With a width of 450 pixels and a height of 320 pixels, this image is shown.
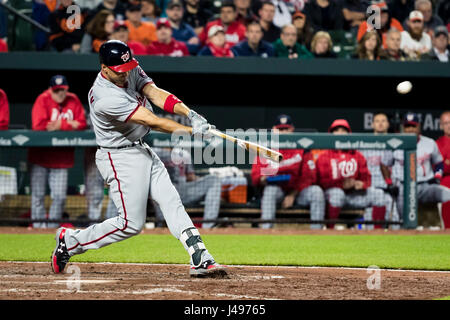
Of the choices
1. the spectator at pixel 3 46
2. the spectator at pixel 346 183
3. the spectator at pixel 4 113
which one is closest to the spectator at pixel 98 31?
the spectator at pixel 3 46

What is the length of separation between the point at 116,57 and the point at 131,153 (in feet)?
2.15

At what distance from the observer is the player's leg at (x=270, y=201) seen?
29.3 ft

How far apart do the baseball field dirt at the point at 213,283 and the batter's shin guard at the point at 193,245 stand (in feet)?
0.44

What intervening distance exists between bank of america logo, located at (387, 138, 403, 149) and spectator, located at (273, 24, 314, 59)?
2447 mm

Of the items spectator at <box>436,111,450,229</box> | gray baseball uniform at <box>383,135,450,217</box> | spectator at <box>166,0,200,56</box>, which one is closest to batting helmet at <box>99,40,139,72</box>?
gray baseball uniform at <box>383,135,450,217</box>

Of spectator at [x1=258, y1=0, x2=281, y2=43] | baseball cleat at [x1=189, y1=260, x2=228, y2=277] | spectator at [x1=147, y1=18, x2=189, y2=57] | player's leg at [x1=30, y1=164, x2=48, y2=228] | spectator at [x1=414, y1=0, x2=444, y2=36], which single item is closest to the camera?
baseball cleat at [x1=189, y1=260, x2=228, y2=277]

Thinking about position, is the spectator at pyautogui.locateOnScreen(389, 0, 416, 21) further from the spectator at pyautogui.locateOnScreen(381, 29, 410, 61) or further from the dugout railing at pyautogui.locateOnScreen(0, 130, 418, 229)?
the dugout railing at pyautogui.locateOnScreen(0, 130, 418, 229)

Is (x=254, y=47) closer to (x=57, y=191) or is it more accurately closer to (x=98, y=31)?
(x=98, y=31)

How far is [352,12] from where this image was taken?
11555 millimetres

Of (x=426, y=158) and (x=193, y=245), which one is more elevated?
(x=426, y=158)

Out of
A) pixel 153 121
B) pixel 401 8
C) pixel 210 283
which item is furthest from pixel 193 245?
pixel 401 8

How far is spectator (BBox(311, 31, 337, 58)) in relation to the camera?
1095 cm

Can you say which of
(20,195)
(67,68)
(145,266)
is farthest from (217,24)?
(145,266)
